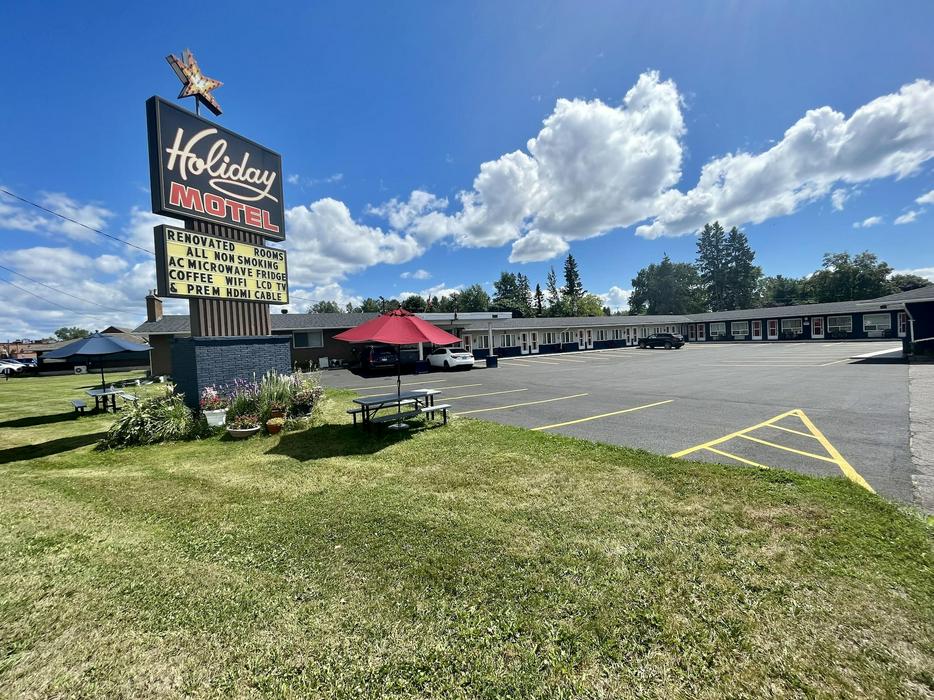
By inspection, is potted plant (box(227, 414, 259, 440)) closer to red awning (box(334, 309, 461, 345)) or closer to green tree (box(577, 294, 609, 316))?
red awning (box(334, 309, 461, 345))

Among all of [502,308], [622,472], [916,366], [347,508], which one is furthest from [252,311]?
[502,308]

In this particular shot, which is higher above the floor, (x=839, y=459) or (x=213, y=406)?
(x=213, y=406)

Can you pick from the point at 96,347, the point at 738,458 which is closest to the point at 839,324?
the point at 738,458

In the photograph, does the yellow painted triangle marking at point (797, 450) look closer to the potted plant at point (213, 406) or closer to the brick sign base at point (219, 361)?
the potted plant at point (213, 406)

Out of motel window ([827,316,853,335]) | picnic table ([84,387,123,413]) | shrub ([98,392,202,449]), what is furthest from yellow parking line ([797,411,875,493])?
motel window ([827,316,853,335])

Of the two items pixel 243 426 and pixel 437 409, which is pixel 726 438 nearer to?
pixel 437 409

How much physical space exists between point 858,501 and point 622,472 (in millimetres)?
2496

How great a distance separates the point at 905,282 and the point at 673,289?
109ft

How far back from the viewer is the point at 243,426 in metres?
8.29

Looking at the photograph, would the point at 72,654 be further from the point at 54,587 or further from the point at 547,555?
the point at 547,555

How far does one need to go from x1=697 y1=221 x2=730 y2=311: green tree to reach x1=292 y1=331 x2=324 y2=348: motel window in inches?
3206

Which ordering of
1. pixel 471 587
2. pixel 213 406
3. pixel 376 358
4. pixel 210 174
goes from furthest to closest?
pixel 376 358, pixel 210 174, pixel 213 406, pixel 471 587

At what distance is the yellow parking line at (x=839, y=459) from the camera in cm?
493

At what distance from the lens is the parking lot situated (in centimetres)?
592
